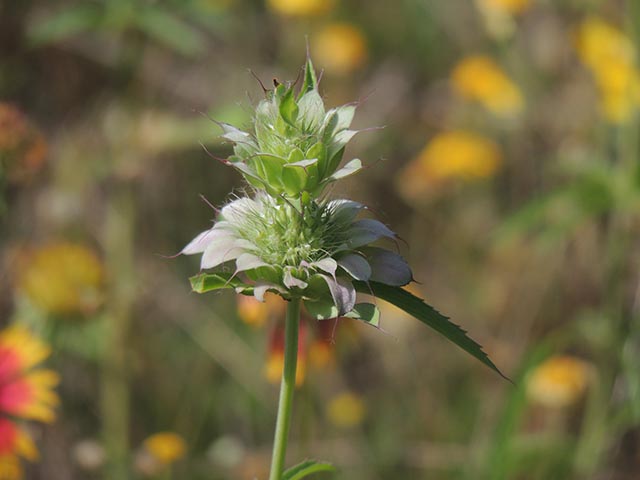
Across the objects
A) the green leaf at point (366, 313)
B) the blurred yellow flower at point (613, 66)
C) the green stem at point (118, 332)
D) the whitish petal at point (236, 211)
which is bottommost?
the green leaf at point (366, 313)

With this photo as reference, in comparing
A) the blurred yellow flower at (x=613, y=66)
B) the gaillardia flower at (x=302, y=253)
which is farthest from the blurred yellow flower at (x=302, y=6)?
the gaillardia flower at (x=302, y=253)

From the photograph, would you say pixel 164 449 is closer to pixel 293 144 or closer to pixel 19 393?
pixel 19 393

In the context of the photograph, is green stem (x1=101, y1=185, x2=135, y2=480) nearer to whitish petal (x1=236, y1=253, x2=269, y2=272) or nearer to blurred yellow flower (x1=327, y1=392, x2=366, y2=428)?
blurred yellow flower (x1=327, y1=392, x2=366, y2=428)

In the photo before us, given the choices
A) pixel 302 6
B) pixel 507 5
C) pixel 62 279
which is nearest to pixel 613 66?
pixel 507 5

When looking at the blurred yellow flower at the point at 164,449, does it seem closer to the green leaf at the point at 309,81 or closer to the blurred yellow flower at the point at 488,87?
the green leaf at the point at 309,81

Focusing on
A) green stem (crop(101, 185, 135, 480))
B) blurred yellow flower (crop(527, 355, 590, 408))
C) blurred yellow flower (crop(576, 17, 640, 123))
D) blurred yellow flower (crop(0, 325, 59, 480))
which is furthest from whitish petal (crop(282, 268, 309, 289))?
blurred yellow flower (crop(576, 17, 640, 123))

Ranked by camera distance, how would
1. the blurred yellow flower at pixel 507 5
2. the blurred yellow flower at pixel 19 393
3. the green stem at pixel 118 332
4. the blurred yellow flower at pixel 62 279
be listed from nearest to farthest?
the blurred yellow flower at pixel 19 393
the blurred yellow flower at pixel 62 279
the green stem at pixel 118 332
the blurred yellow flower at pixel 507 5
